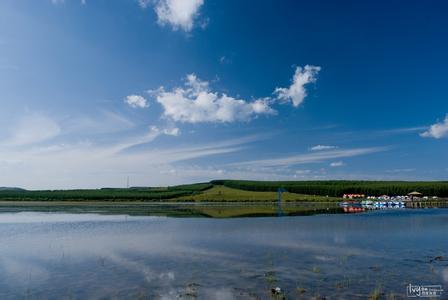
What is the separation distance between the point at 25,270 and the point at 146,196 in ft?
521

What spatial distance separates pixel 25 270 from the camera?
23.4m

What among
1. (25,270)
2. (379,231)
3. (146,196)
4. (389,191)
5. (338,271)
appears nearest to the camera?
(338,271)

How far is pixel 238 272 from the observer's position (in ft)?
72.0

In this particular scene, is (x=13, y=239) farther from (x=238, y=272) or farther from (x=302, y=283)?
(x=302, y=283)

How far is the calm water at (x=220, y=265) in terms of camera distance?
706 inches

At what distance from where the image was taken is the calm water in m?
17.9

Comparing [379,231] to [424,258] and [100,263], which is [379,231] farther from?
[100,263]

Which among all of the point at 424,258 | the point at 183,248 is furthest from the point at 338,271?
the point at 183,248

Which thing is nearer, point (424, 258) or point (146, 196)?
point (424, 258)

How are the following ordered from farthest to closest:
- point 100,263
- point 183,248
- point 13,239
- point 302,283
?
point 13,239 → point 183,248 → point 100,263 → point 302,283

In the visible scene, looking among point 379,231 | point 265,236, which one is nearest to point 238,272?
point 265,236

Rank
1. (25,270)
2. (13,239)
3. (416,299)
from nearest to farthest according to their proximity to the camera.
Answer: (416,299), (25,270), (13,239)

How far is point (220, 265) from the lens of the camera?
2402 centimetres

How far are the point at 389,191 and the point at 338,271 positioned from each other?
19395 cm
